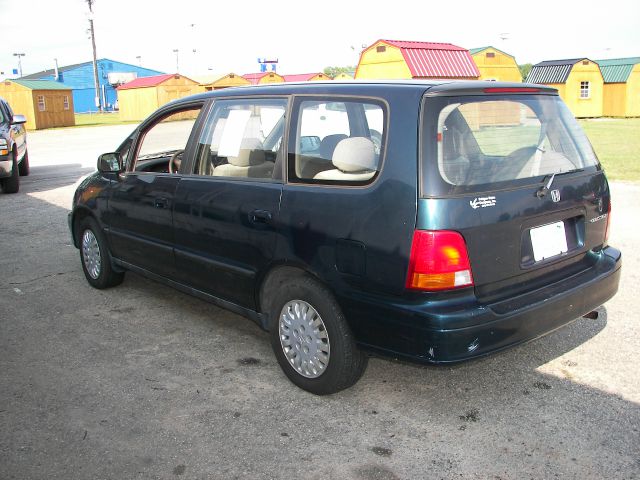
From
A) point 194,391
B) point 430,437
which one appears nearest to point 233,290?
point 194,391

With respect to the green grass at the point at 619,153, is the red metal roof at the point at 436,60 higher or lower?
higher

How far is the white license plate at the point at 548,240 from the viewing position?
334 centimetres

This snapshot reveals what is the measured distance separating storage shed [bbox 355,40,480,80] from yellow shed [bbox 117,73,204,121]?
15.5 metres

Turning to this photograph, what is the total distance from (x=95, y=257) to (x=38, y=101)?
32.0 metres

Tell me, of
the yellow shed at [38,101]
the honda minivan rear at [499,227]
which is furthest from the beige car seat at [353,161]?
the yellow shed at [38,101]

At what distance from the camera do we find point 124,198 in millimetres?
5008

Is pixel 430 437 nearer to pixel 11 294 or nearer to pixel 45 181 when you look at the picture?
pixel 11 294

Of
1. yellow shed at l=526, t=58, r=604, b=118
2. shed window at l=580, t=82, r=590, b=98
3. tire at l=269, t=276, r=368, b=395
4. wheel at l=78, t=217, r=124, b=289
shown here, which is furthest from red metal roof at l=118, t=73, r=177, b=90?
tire at l=269, t=276, r=368, b=395

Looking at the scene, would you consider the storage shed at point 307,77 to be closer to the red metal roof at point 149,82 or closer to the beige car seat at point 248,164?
the red metal roof at point 149,82

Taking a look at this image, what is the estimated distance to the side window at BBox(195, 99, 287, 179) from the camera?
3859 mm

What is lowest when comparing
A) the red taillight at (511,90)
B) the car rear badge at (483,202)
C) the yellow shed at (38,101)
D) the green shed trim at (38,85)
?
the car rear badge at (483,202)

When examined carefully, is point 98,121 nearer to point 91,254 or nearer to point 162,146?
point 91,254

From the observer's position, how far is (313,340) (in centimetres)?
357

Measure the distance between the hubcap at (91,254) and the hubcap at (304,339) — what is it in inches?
98.7
